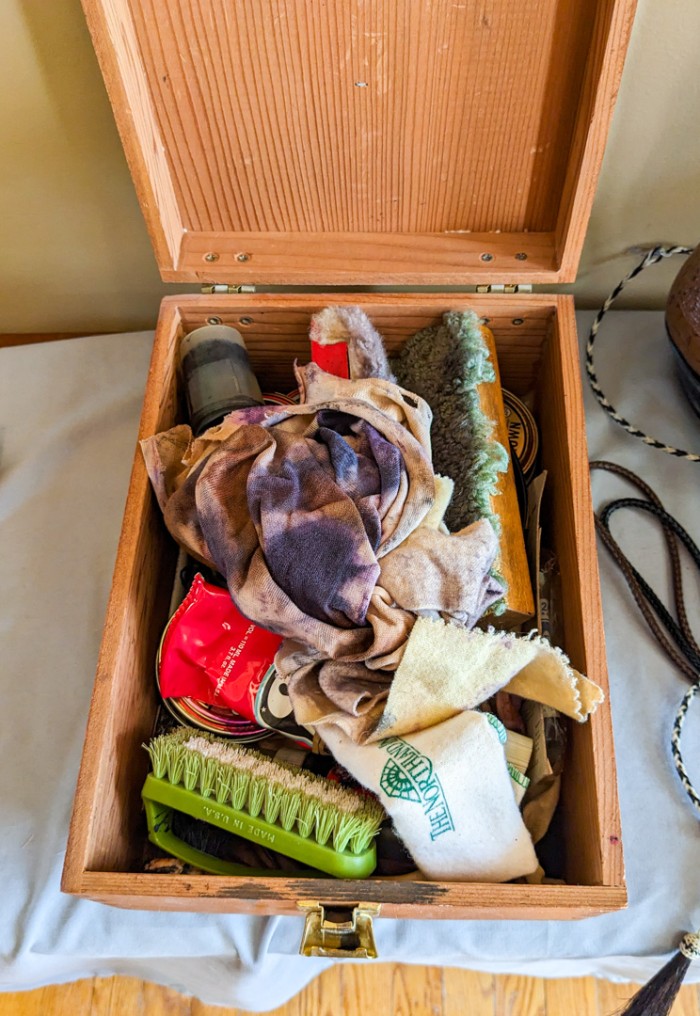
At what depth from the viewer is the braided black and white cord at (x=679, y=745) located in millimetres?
655

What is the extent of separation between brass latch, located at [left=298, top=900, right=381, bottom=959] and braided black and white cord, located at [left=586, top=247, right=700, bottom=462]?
0.50m

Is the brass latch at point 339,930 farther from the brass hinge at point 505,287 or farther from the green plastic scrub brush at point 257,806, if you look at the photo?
the brass hinge at point 505,287

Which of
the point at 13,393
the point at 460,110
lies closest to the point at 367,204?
the point at 460,110

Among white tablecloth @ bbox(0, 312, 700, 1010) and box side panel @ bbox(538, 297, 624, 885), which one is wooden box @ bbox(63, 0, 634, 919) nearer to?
box side panel @ bbox(538, 297, 624, 885)

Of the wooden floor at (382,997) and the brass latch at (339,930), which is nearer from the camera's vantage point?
the brass latch at (339,930)

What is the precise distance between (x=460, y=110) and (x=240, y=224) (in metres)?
0.21

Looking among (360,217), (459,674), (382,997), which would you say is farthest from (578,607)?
(382,997)

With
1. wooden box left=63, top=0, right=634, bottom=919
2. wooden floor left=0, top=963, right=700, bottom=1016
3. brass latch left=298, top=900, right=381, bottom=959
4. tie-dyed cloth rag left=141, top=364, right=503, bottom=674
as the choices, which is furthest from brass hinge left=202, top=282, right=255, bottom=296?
wooden floor left=0, top=963, right=700, bottom=1016

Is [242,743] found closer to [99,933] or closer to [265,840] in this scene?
[265,840]

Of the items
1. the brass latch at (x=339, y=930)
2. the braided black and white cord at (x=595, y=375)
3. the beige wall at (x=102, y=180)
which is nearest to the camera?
the brass latch at (x=339, y=930)

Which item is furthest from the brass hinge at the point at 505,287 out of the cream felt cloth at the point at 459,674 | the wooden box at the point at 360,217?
the cream felt cloth at the point at 459,674

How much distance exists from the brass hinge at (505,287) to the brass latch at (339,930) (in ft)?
1.64

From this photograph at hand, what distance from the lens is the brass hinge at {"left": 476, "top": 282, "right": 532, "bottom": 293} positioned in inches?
27.0

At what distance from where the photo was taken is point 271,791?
54 cm
